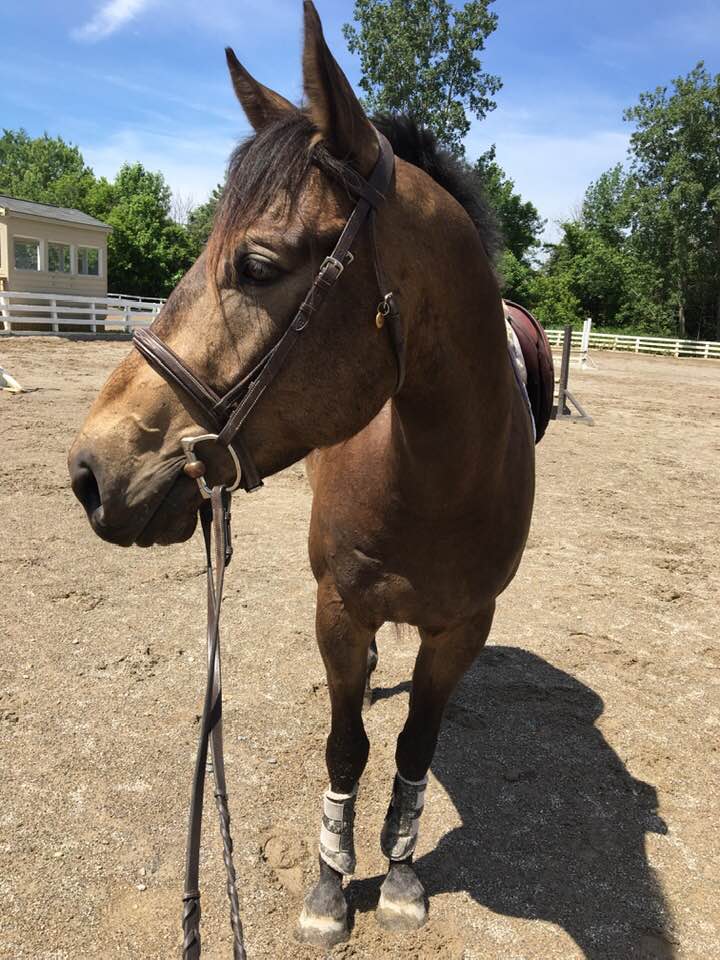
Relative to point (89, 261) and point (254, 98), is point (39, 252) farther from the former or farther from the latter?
point (254, 98)

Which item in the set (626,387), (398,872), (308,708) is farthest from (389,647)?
(626,387)

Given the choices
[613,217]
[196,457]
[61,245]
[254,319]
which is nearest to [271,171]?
[254,319]

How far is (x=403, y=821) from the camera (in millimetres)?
2297

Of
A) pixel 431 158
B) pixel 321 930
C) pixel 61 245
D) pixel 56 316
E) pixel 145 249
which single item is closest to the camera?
A: pixel 431 158

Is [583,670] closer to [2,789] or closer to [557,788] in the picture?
[557,788]

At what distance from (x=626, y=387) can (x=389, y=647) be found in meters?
14.7

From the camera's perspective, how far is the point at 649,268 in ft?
120

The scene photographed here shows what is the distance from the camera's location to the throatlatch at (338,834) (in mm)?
2221

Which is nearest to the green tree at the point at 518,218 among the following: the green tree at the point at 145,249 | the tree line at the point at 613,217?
the tree line at the point at 613,217

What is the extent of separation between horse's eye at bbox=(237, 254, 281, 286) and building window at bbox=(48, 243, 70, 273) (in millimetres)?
22950

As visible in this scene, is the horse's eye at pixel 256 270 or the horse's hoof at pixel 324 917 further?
the horse's hoof at pixel 324 917

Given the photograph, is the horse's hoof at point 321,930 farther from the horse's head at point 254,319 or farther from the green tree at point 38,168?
the green tree at point 38,168

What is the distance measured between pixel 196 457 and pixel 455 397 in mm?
667

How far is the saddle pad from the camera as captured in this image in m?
2.95
